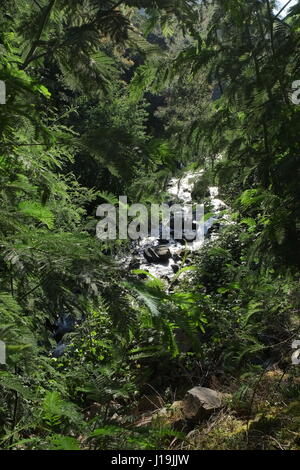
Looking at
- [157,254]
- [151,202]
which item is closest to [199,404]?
[151,202]

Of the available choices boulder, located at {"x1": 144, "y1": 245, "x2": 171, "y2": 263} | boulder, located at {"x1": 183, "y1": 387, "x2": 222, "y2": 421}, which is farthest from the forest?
boulder, located at {"x1": 144, "y1": 245, "x2": 171, "y2": 263}

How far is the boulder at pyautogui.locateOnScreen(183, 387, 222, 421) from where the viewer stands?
380 cm

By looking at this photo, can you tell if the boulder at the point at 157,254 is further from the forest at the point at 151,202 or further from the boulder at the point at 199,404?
the boulder at the point at 199,404

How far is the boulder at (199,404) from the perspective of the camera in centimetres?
380

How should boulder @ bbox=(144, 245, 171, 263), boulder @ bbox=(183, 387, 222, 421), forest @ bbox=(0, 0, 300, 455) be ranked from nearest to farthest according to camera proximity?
forest @ bbox=(0, 0, 300, 455) < boulder @ bbox=(183, 387, 222, 421) < boulder @ bbox=(144, 245, 171, 263)

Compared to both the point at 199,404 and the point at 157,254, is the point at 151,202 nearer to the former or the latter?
the point at 199,404

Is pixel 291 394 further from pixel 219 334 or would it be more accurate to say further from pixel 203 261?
pixel 203 261

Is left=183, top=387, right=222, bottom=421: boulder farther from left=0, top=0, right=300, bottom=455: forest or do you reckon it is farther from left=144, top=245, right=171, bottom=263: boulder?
left=144, top=245, right=171, bottom=263: boulder

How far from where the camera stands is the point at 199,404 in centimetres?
383

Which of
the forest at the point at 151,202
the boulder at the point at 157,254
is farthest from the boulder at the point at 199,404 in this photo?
the boulder at the point at 157,254

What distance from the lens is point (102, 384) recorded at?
314 centimetres
